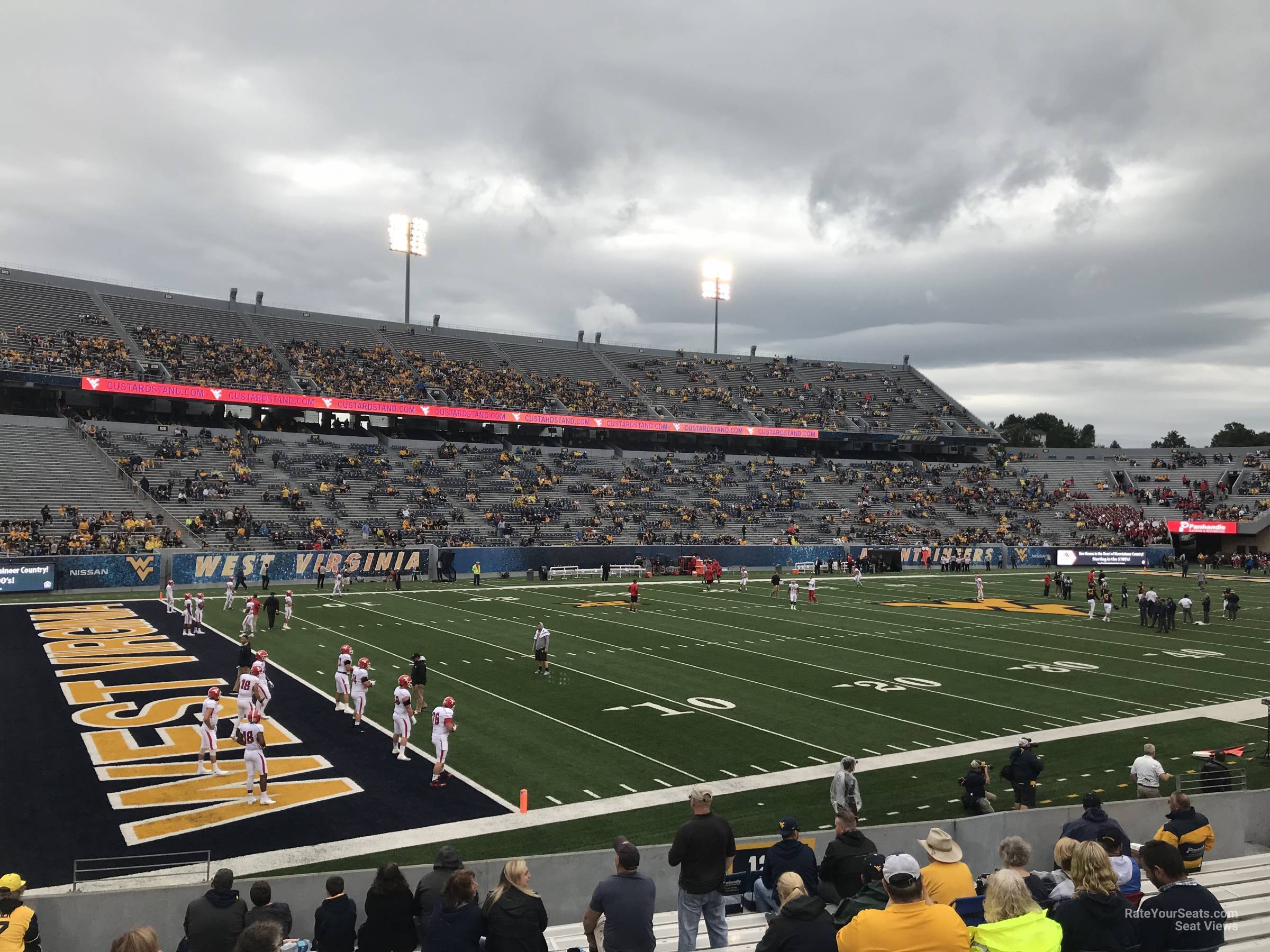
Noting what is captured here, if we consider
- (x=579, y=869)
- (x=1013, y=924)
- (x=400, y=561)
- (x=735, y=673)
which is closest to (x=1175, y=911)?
(x=1013, y=924)

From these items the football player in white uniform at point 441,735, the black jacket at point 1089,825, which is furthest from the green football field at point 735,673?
the black jacket at point 1089,825

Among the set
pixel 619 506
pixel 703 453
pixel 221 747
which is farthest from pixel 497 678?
pixel 703 453

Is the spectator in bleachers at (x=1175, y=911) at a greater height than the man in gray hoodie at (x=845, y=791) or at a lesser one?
greater

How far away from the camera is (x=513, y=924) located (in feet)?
19.5

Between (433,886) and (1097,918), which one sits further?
(433,886)

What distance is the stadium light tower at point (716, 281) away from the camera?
308 ft

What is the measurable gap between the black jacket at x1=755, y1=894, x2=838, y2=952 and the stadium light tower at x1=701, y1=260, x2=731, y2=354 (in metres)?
90.6

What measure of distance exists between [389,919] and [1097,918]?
16.2ft

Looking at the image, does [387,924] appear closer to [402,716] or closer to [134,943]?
[134,943]

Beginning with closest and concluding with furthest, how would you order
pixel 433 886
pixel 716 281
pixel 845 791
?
pixel 433 886
pixel 845 791
pixel 716 281

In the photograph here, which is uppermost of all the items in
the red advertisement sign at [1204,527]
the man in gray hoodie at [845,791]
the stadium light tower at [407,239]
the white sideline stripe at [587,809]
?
the stadium light tower at [407,239]

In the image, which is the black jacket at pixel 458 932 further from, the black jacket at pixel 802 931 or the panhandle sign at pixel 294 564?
the panhandle sign at pixel 294 564

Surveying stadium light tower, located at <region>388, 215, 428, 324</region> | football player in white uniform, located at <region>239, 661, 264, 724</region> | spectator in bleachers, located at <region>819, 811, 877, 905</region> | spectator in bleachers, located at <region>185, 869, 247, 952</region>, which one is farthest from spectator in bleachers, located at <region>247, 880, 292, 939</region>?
stadium light tower, located at <region>388, 215, 428, 324</region>

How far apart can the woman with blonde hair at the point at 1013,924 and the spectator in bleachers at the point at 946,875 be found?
1257 millimetres
